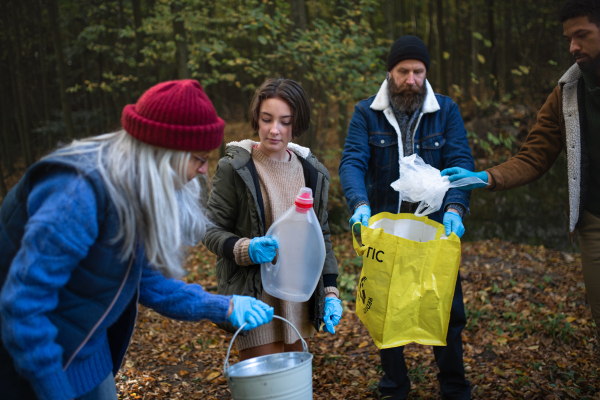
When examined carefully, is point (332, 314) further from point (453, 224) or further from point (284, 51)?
point (284, 51)

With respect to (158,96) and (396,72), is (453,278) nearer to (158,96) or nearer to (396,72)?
(396,72)

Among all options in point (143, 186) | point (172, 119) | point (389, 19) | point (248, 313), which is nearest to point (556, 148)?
point (248, 313)

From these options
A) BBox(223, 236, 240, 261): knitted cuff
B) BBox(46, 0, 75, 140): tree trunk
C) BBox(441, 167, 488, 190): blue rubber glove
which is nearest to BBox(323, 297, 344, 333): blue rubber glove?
BBox(223, 236, 240, 261): knitted cuff

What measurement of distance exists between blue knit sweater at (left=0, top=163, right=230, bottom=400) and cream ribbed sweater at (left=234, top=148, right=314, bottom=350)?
30.6 inches

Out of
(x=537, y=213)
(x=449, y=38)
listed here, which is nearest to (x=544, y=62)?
(x=449, y=38)

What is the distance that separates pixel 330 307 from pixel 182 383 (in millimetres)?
2036

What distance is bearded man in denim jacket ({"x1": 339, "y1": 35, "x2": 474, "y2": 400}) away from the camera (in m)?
2.84

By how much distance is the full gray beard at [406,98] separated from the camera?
2879 mm

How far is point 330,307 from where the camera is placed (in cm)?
228

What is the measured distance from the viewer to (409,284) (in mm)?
2475

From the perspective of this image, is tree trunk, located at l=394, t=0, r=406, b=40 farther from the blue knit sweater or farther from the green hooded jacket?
the blue knit sweater

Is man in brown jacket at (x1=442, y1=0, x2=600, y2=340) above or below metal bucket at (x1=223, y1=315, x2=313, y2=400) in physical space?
above

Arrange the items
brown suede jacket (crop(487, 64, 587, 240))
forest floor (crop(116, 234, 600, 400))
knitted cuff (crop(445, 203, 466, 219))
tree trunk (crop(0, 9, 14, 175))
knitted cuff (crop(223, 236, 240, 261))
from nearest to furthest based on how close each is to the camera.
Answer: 1. knitted cuff (crop(223, 236, 240, 261))
2. brown suede jacket (crop(487, 64, 587, 240))
3. knitted cuff (crop(445, 203, 466, 219))
4. forest floor (crop(116, 234, 600, 400))
5. tree trunk (crop(0, 9, 14, 175))

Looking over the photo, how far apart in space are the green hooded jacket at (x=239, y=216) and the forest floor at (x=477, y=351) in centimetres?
156
